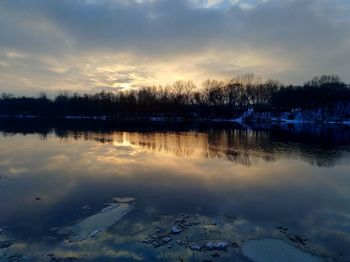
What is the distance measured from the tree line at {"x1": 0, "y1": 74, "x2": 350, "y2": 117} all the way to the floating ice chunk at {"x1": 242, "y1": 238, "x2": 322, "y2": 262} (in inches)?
3523

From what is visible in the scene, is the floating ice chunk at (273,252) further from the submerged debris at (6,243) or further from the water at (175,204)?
the submerged debris at (6,243)

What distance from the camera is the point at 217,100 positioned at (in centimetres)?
10956

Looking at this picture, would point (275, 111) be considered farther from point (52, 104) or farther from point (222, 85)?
point (52, 104)

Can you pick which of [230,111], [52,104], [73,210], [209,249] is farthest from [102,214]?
[52,104]

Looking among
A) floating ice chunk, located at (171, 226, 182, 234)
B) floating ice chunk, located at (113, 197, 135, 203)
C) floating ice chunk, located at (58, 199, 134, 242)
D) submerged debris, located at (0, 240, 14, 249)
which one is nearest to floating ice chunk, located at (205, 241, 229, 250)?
floating ice chunk, located at (171, 226, 182, 234)

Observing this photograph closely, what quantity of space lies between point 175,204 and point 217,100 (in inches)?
3955

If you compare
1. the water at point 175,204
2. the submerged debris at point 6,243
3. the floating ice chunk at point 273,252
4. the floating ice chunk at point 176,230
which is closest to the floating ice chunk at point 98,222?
the water at point 175,204

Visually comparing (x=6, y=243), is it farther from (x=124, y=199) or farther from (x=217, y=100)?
(x=217, y=100)

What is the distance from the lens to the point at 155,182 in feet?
49.4

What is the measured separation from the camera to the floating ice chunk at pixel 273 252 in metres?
7.36

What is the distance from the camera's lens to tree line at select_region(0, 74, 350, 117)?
89625 mm

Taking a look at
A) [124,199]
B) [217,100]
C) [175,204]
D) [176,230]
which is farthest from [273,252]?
[217,100]

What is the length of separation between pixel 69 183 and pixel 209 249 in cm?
950

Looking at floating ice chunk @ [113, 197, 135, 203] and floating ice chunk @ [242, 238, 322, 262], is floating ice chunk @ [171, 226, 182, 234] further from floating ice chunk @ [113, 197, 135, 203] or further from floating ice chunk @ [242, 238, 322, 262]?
floating ice chunk @ [113, 197, 135, 203]
